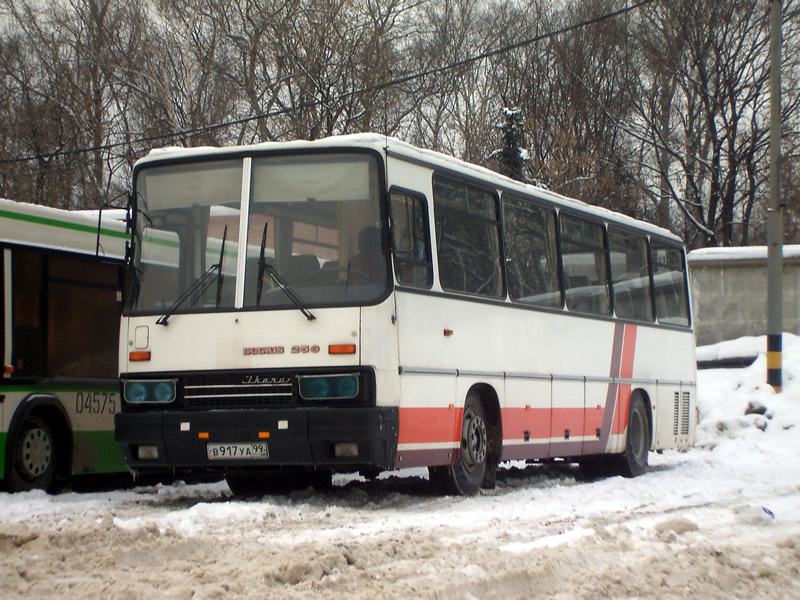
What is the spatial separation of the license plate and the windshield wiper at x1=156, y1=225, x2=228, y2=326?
3.82ft

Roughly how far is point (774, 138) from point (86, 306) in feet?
48.6

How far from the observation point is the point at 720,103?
141 ft

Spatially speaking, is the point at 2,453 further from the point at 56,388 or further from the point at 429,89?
the point at 429,89

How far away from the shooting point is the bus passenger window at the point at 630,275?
1566 cm

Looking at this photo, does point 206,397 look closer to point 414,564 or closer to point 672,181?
point 414,564

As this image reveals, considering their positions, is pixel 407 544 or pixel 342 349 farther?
pixel 342 349

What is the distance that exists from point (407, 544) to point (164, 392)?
3.73 m

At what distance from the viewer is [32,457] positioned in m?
12.0

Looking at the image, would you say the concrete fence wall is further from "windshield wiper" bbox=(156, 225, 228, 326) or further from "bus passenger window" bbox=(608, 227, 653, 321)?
"windshield wiper" bbox=(156, 225, 228, 326)

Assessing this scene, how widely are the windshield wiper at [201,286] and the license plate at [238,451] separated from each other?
116 centimetres

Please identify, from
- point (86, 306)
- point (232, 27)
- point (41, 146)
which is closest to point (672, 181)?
point (232, 27)

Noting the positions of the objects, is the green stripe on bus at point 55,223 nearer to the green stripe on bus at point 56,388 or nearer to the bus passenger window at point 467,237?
the green stripe on bus at point 56,388

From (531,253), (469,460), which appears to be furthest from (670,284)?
(469,460)

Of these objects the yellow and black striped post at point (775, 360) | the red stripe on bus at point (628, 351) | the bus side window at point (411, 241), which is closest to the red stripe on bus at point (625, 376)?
the red stripe on bus at point (628, 351)
